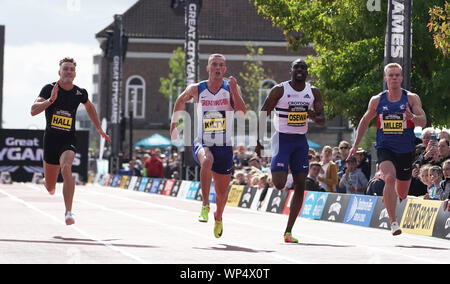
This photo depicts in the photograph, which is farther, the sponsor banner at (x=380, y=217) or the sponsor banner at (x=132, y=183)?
the sponsor banner at (x=132, y=183)

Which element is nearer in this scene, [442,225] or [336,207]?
[442,225]

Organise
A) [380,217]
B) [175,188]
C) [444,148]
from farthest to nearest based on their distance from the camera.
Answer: [175,188], [380,217], [444,148]

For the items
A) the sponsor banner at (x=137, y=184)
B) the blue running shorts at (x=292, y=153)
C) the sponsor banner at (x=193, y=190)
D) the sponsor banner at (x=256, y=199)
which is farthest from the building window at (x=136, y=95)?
the blue running shorts at (x=292, y=153)

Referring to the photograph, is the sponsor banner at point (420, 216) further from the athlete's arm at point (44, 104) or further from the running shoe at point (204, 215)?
the athlete's arm at point (44, 104)

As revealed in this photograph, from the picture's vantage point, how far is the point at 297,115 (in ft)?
46.4

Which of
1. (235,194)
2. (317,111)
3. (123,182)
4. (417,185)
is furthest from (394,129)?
(123,182)

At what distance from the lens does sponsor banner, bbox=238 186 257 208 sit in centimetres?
2692

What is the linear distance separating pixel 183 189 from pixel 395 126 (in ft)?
71.6

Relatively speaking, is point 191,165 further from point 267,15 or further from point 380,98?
point 380,98

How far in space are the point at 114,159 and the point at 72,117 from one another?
1529 inches

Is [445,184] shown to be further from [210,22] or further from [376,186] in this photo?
[210,22]

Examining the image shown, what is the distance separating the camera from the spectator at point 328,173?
22.8 m

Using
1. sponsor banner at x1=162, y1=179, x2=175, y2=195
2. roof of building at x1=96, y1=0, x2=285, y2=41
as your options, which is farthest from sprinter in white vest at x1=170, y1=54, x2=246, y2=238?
roof of building at x1=96, y1=0, x2=285, y2=41

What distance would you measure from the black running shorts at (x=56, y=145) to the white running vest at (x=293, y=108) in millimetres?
2883
